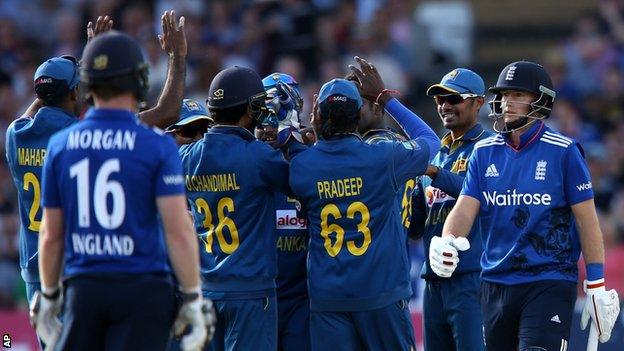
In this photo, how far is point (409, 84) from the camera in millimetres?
17953

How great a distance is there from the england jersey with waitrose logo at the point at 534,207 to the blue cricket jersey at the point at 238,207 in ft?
4.60

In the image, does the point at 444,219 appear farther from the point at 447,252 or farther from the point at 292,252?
the point at 292,252

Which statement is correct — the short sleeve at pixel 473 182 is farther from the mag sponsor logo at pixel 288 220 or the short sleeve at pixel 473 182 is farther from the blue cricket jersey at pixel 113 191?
the blue cricket jersey at pixel 113 191

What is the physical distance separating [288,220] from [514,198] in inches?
61.8

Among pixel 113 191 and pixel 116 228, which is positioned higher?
pixel 113 191

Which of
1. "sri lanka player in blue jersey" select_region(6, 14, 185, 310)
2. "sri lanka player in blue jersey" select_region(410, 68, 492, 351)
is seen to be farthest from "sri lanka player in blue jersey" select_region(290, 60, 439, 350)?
"sri lanka player in blue jersey" select_region(6, 14, 185, 310)

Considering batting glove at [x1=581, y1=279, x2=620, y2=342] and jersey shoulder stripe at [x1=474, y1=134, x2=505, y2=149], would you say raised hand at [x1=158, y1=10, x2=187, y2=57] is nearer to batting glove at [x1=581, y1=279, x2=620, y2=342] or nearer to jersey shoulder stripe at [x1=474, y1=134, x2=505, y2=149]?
jersey shoulder stripe at [x1=474, y1=134, x2=505, y2=149]

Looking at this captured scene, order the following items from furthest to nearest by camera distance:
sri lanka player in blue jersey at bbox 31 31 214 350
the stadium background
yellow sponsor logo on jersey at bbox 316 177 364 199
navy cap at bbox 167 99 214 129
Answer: the stadium background < navy cap at bbox 167 99 214 129 < yellow sponsor logo on jersey at bbox 316 177 364 199 < sri lanka player in blue jersey at bbox 31 31 214 350

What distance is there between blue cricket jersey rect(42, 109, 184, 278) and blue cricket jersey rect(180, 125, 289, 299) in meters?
1.48

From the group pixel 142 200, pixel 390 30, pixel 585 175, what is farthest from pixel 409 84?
pixel 142 200

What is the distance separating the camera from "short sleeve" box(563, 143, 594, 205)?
7891 millimetres

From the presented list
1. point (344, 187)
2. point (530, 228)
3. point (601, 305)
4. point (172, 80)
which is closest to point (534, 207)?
point (530, 228)

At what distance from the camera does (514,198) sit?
8.05 metres

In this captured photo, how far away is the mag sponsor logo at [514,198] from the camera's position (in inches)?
314
